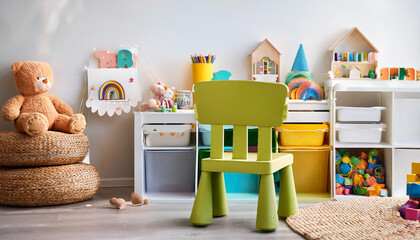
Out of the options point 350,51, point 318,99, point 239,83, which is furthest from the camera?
point 350,51

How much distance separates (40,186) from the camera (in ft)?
8.63

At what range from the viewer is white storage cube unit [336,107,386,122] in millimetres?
2932

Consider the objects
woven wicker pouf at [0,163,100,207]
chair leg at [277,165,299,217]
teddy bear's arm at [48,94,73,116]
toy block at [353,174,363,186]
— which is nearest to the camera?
chair leg at [277,165,299,217]

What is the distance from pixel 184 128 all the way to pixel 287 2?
1136 mm

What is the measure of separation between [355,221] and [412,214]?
0.26 m

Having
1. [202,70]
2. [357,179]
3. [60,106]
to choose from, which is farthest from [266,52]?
[60,106]

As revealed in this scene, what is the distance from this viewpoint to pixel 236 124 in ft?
7.13

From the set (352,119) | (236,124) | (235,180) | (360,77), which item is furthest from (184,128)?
(360,77)

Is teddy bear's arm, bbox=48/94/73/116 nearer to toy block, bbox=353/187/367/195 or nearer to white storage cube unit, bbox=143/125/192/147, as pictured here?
white storage cube unit, bbox=143/125/192/147

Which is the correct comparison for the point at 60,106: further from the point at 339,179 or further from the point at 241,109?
the point at 339,179

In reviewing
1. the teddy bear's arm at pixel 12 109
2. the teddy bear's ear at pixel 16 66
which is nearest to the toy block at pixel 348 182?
the teddy bear's arm at pixel 12 109

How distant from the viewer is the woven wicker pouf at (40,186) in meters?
2.63

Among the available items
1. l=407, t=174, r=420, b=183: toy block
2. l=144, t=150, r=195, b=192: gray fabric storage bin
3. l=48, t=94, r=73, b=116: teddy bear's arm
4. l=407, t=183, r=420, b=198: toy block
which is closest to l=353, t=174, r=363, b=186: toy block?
l=407, t=174, r=420, b=183: toy block

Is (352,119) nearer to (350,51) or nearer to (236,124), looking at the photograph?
(350,51)
